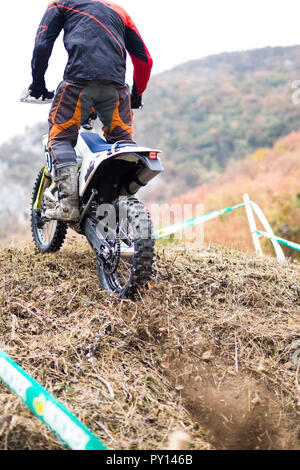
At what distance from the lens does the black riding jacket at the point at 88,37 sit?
3686 millimetres

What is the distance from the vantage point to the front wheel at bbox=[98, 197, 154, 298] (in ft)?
10.9

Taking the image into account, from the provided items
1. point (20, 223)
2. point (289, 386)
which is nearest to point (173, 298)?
point (289, 386)

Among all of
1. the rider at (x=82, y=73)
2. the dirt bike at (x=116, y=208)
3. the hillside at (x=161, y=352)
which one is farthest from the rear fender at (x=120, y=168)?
the hillside at (x=161, y=352)

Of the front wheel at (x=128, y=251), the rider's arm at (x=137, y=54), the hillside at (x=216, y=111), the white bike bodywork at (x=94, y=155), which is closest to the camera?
the front wheel at (x=128, y=251)

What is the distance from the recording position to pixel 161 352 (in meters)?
3.06

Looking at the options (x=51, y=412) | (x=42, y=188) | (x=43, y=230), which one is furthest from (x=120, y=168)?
(x=51, y=412)

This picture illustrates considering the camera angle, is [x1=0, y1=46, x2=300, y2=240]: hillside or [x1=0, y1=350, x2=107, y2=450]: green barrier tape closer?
[x1=0, y1=350, x2=107, y2=450]: green barrier tape

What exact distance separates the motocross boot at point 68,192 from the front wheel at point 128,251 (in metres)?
0.42

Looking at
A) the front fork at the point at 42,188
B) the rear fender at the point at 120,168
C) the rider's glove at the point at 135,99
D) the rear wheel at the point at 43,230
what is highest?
the rider's glove at the point at 135,99

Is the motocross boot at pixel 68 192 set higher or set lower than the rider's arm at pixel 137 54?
lower

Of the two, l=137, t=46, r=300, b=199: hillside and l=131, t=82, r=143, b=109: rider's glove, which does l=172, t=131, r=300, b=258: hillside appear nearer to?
l=131, t=82, r=143, b=109: rider's glove

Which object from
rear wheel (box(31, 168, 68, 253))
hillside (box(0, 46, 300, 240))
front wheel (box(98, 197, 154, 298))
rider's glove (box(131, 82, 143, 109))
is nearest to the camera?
front wheel (box(98, 197, 154, 298))

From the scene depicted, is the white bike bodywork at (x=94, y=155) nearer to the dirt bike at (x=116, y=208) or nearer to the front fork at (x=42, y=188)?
the dirt bike at (x=116, y=208)

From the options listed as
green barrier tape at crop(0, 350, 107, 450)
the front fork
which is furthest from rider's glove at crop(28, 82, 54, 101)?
green barrier tape at crop(0, 350, 107, 450)
